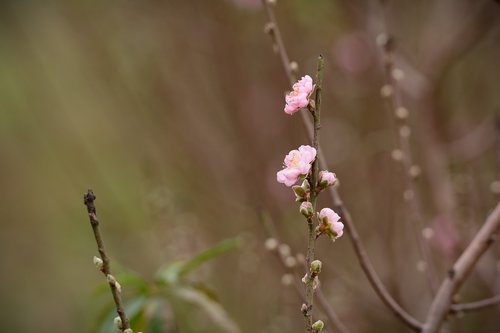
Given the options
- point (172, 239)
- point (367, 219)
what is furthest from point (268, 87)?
point (172, 239)

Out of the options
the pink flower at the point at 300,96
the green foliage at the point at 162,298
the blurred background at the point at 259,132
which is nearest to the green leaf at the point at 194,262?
the green foliage at the point at 162,298

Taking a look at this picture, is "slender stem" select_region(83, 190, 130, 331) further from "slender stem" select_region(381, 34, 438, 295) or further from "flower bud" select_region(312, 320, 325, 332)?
"slender stem" select_region(381, 34, 438, 295)

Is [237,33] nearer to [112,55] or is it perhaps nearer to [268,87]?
[268,87]

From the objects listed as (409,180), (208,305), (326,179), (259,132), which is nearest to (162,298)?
(208,305)

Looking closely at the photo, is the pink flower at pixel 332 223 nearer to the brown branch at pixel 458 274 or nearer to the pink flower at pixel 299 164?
the pink flower at pixel 299 164

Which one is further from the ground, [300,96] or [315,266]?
[300,96]

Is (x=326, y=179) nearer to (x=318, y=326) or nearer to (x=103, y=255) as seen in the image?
(x=318, y=326)

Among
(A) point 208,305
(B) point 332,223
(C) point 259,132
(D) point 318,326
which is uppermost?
(C) point 259,132
